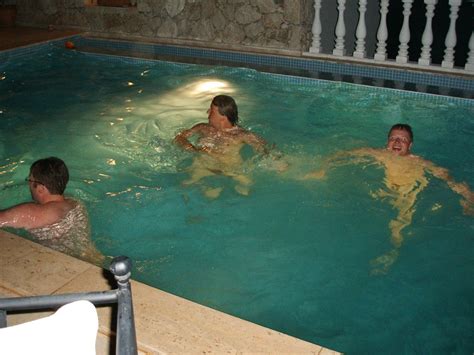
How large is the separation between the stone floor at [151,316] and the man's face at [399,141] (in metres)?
2.87

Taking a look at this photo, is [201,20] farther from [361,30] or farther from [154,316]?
[154,316]

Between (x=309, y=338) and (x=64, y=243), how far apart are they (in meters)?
1.91

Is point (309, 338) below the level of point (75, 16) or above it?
below

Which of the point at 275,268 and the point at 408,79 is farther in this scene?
the point at 408,79

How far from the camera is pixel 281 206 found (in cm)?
477

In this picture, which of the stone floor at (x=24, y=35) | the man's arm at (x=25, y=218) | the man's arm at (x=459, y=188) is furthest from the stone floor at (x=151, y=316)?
the stone floor at (x=24, y=35)

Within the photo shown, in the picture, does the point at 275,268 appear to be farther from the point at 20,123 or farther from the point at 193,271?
the point at 20,123

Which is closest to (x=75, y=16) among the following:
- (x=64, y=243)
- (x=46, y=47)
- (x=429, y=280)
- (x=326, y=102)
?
(x=46, y=47)

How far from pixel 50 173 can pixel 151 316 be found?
1735 millimetres

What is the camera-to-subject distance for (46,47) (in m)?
10.2

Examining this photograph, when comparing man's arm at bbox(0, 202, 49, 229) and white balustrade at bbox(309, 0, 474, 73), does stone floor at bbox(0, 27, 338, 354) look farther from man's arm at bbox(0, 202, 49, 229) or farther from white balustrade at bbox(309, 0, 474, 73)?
white balustrade at bbox(309, 0, 474, 73)

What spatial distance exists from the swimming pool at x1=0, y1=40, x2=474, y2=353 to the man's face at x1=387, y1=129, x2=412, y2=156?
1.06ft

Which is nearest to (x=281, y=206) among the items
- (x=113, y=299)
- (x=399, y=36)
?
(x=113, y=299)

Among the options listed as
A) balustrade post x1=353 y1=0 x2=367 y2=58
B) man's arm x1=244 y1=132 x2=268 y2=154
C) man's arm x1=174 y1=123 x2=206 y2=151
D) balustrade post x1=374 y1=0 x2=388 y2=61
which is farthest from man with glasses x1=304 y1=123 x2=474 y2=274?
balustrade post x1=353 y1=0 x2=367 y2=58
